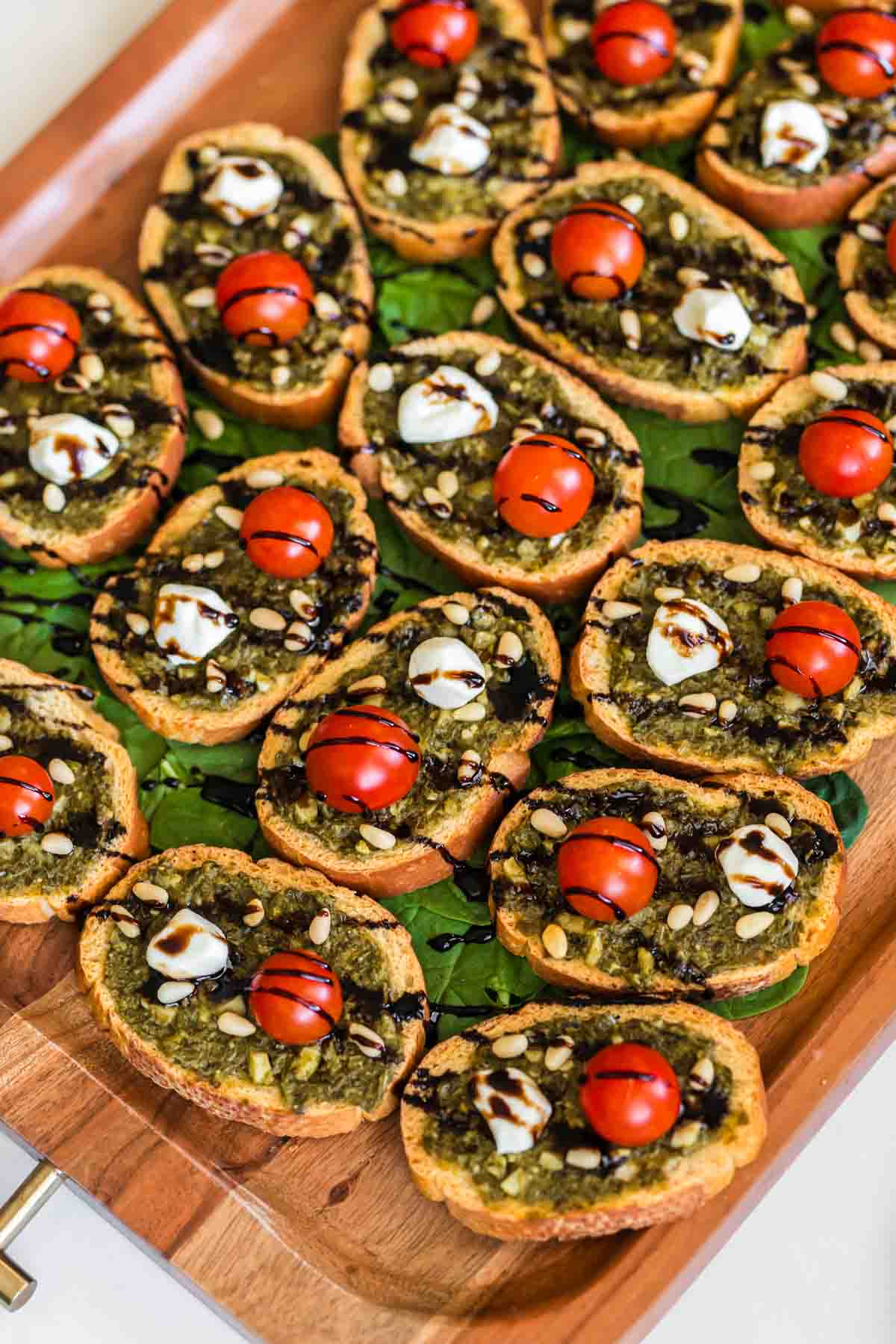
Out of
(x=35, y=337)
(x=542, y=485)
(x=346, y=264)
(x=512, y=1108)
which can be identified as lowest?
(x=512, y=1108)

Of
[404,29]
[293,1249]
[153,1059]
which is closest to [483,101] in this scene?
[404,29]

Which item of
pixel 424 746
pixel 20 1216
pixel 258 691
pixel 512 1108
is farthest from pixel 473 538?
pixel 20 1216

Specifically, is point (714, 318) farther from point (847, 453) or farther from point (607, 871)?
point (607, 871)

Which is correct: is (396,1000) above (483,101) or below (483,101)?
below

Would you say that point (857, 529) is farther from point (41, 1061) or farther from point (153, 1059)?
point (41, 1061)

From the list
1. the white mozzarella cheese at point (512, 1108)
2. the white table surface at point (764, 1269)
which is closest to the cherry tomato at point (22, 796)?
the white table surface at point (764, 1269)

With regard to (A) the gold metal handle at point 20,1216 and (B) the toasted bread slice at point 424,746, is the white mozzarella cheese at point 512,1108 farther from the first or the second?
(A) the gold metal handle at point 20,1216
